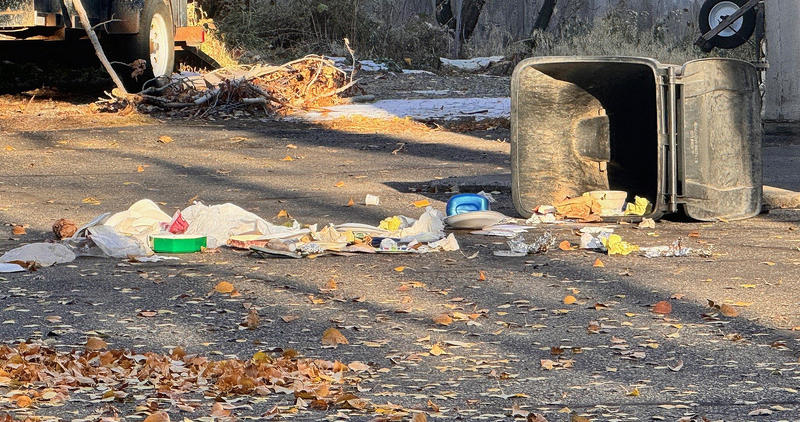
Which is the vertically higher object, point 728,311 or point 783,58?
point 783,58

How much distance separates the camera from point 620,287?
5434mm

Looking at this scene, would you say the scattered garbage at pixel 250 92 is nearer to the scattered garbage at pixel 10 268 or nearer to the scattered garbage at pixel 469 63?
the scattered garbage at pixel 469 63

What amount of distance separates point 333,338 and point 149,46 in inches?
378

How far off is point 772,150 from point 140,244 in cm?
649

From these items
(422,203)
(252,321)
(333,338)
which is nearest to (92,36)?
(422,203)

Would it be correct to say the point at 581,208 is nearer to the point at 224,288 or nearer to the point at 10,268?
the point at 224,288

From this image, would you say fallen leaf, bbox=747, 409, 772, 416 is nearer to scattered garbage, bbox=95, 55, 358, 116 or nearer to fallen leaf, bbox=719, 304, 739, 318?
fallen leaf, bbox=719, 304, 739, 318

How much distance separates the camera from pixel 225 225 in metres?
6.67

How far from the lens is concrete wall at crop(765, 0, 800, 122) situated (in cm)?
1091

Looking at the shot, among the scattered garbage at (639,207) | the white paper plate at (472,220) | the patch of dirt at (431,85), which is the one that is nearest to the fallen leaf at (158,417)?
the white paper plate at (472,220)

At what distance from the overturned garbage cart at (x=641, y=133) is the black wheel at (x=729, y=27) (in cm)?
1410

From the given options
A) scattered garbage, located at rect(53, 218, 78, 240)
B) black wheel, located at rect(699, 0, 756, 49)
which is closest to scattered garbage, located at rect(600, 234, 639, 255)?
scattered garbage, located at rect(53, 218, 78, 240)

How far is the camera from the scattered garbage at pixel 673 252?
6.18m

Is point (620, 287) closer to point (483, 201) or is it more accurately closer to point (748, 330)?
point (748, 330)
